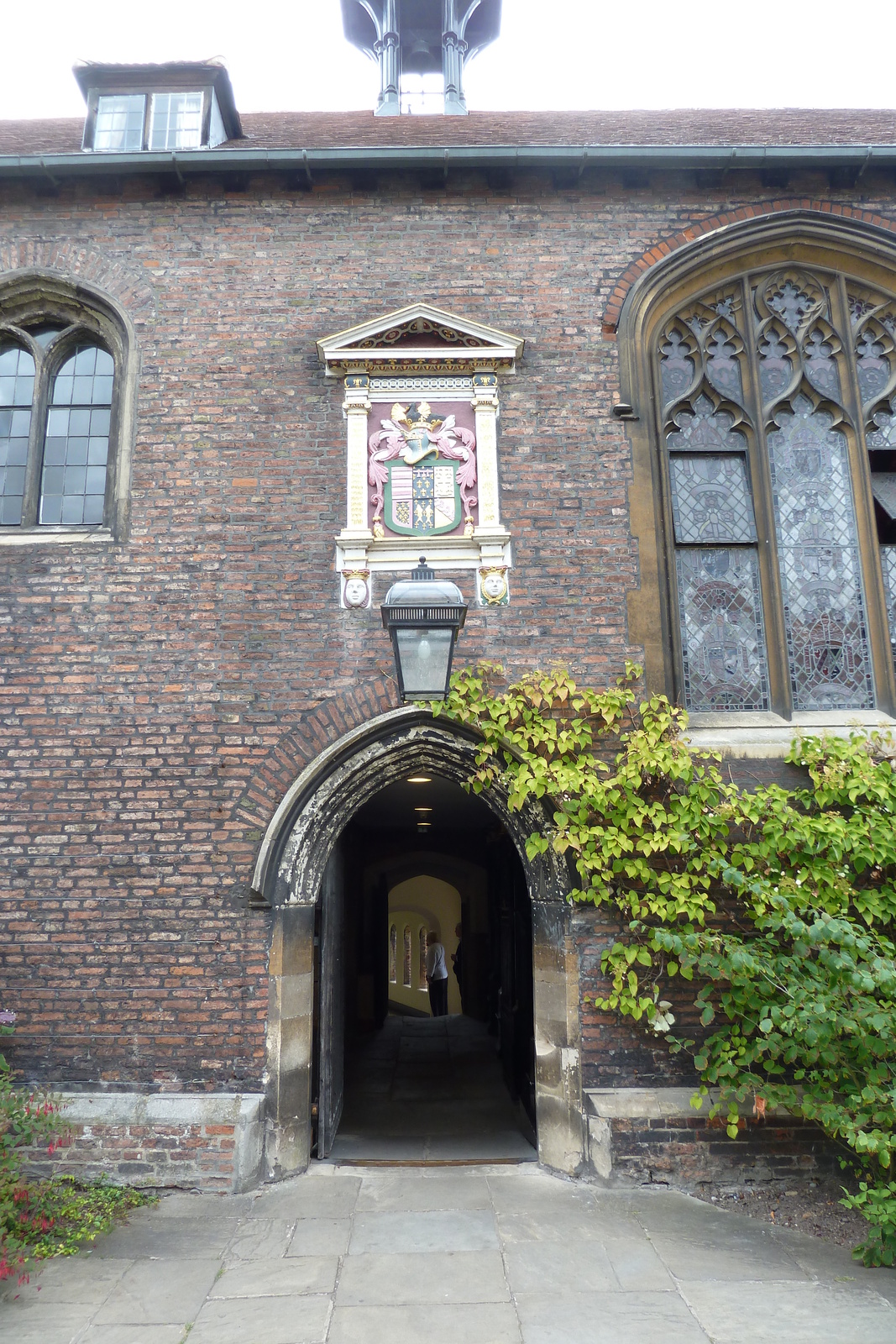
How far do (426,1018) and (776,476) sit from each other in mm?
10388

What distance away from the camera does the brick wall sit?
5.38 metres

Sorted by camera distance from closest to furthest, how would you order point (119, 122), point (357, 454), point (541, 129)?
point (357, 454) < point (119, 122) < point (541, 129)

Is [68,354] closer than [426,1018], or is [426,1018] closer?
[68,354]

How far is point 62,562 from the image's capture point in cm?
589

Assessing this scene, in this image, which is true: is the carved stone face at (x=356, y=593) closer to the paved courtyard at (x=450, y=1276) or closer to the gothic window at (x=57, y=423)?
the gothic window at (x=57, y=423)

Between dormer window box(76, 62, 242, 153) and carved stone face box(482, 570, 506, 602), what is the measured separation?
4625mm

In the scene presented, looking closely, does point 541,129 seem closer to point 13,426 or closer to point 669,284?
point 669,284

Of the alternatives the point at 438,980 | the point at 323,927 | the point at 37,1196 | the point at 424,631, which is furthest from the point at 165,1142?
the point at 438,980

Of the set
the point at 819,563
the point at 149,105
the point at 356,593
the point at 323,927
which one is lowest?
the point at 323,927

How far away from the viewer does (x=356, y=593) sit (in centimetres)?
577

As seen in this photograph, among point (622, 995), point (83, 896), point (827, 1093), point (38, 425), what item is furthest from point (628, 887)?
point (38, 425)

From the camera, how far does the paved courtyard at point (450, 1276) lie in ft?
12.1

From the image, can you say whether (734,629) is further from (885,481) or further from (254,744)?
(254,744)

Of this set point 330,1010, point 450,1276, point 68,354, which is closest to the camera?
point 450,1276
